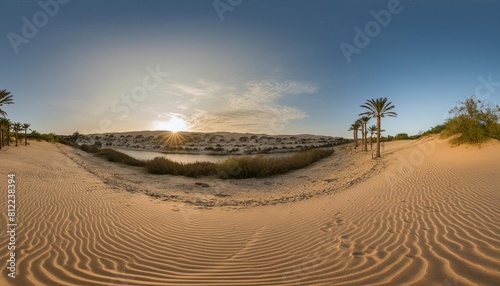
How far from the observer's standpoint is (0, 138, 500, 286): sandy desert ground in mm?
3580

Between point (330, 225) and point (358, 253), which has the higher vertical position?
point (358, 253)

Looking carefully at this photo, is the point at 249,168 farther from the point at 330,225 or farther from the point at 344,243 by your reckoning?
the point at 344,243

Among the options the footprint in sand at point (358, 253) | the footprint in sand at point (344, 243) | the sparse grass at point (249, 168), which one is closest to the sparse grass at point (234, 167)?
the sparse grass at point (249, 168)

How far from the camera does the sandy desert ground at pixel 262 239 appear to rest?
11.7ft

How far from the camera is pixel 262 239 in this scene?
5.67 metres

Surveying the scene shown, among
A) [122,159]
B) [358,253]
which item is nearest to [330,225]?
[358,253]

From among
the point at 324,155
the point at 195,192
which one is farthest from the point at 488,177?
the point at 324,155

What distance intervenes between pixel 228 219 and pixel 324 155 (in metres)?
27.0

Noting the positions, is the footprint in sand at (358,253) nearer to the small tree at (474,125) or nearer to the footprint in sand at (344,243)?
the footprint in sand at (344,243)

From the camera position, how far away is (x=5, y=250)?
439 cm

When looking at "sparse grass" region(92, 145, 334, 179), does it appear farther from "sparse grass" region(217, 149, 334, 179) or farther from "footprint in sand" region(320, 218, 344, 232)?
"footprint in sand" region(320, 218, 344, 232)

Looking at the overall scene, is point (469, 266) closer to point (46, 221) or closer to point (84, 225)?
point (84, 225)

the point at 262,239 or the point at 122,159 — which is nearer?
the point at 262,239

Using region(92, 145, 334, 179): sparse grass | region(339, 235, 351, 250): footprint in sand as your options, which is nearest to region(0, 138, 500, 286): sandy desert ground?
region(339, 235, 351, 250): footprint in sand
